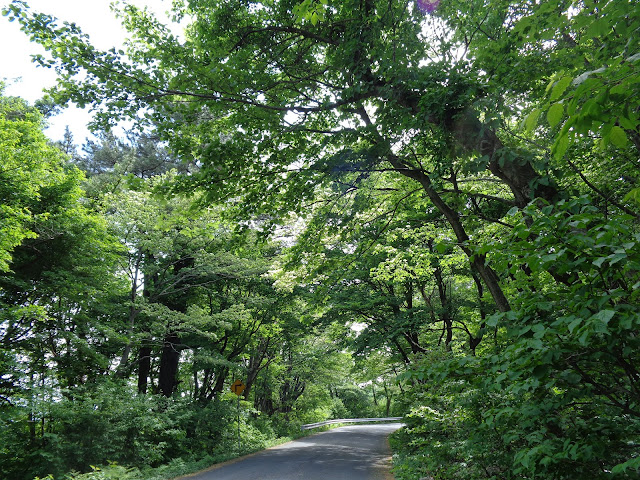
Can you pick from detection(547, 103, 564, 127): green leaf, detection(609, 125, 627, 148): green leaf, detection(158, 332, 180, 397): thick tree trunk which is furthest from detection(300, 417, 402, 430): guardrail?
detection(547, 103, 564, 127): green leaf

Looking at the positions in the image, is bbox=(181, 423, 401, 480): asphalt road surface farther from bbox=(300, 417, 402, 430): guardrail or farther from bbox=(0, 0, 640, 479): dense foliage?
bbox=(300, 417, 402, 430): guardrail

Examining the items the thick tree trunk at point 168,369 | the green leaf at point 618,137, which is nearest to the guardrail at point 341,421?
the thick tree trunk at point 168,369

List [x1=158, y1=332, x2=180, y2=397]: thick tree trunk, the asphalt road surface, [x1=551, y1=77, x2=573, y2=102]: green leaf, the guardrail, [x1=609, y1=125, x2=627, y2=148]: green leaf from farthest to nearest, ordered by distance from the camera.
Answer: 1. the guardrail
2. [x1=158, y1=332, x2=180, y2=397]: thick tree trunk
3. the asphalt road surface
4. [x1=609, y1=125, x2=627, y2=148]: green leaf
5. [x1=551, y1=77, x2=573, y2=102]: green leaf

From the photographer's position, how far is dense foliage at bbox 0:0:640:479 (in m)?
2.44

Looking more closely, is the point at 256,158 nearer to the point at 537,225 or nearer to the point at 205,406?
the point at 537,225

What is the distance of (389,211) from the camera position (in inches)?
275

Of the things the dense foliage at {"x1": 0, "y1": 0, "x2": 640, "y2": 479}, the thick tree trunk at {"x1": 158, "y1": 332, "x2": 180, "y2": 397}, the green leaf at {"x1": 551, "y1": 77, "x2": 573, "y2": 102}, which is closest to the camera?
the green leaf at {"x1": 551, "y1": 77, "x2": 573, "y2": 102}

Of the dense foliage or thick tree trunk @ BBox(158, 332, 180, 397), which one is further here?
thick tree trunk @ BBox(158, 332, 180, 397)

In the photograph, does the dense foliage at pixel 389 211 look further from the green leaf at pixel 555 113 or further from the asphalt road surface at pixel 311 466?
the asphalt road surface at pixel 311 466

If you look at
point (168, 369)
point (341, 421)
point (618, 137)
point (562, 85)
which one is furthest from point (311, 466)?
point (341, 421)

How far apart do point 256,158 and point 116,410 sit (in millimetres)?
8910

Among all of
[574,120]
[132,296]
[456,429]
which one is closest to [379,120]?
[574,120]

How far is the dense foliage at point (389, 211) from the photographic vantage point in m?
2.44

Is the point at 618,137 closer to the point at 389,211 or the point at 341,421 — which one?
the point at 389,211
